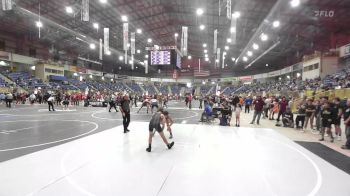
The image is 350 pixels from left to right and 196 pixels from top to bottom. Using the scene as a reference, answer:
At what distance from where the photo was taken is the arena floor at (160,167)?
457 cm

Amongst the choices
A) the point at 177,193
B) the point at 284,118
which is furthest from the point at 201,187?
the point at 284,118

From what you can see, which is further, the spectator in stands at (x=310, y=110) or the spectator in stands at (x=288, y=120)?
the spectator in stands at (x=288, y=120)

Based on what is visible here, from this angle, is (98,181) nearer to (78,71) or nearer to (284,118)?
(284,118)

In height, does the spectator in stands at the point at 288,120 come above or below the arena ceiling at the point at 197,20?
below

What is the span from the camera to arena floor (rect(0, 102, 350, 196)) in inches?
180

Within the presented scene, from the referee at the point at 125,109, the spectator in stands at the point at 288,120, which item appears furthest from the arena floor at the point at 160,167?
the spectator in stands at the point at 288,120

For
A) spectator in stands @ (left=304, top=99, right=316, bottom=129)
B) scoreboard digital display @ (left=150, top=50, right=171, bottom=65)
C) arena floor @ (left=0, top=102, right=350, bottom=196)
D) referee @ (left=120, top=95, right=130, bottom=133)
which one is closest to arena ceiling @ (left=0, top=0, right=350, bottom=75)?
scoreboard digital display @ (left=150, top=50, right=171, bottom=65)

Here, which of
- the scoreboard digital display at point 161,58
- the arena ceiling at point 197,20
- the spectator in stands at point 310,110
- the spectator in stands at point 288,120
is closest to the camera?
the spectator in stands at point 310,110

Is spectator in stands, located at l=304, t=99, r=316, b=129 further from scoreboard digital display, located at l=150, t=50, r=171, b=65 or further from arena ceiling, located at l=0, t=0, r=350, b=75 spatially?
scoreboard digital display, located at l=150, t=50, r=171, b=65

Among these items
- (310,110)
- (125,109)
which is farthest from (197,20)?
(125,109)

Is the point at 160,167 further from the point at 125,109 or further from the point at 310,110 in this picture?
the point at 310,110

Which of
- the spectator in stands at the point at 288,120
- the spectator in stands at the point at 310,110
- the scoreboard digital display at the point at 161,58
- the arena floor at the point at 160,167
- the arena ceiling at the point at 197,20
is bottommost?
the arena floor at the point at 160,167

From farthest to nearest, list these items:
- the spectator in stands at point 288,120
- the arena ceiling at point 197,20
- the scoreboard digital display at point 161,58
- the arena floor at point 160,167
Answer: the arena ceiling at point 197,20 < the scoreboard digital display at point 161,58 < the spectator in stands at point 288,120 < the arena floor at point 160,167

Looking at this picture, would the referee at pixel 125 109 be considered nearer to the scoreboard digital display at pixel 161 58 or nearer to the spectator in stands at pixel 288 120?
the spectator in stands at pixel 288 120
